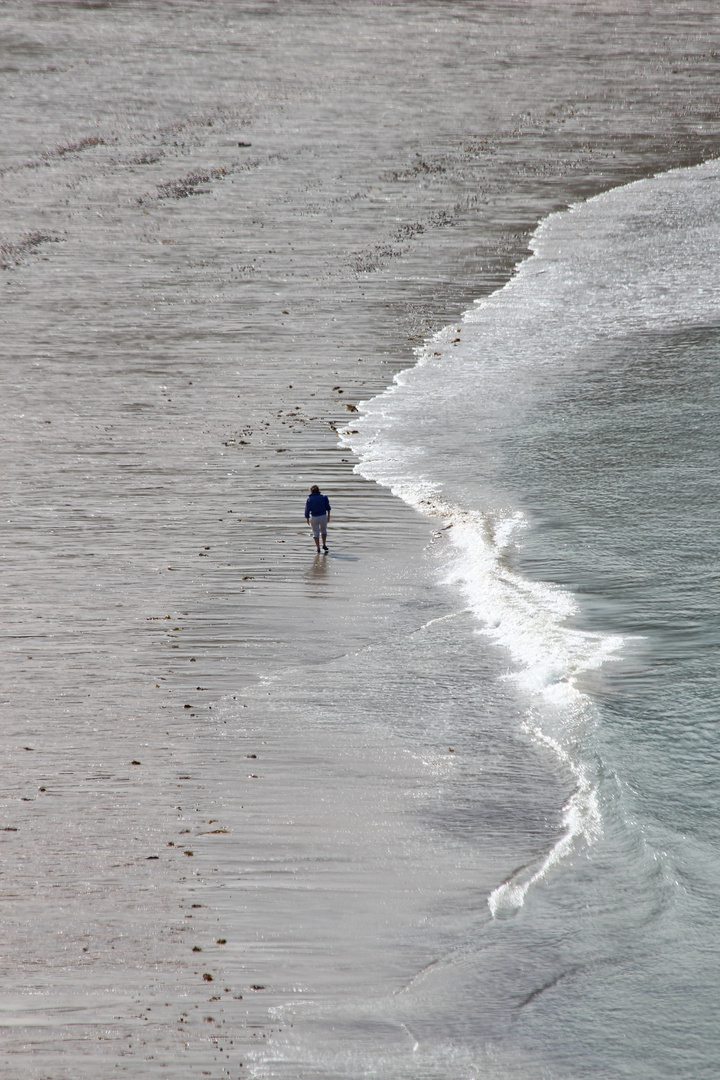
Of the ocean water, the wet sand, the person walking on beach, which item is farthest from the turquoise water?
the person walking on beach

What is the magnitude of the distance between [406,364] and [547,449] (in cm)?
603

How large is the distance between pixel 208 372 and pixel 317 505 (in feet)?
34.3

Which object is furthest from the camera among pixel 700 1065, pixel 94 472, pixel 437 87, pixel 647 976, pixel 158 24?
pixel 158 24

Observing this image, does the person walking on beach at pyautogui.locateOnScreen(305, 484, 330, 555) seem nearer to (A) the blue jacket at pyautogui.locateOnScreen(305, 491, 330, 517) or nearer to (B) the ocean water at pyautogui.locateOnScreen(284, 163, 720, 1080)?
(A) the blue jacket at pyautogui.locateOnScreen(305, 491, 330, 517)

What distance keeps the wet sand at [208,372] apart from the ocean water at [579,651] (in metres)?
1.02

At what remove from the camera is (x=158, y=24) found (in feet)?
203

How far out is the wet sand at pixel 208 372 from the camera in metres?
11.5

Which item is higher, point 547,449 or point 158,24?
point 158,24

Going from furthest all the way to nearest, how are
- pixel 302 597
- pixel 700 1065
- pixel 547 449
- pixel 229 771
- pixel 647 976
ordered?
1. pixel 547 449
2. pixel 302 597
3. pixel 229 771
4. pixel 647 976
5. pixel 700 1065

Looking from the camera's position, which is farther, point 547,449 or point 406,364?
point 406,364

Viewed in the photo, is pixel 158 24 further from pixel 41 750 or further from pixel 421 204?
pixel 41 750

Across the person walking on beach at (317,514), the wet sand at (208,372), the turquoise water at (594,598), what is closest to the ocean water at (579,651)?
the turquoise water at (594,598)

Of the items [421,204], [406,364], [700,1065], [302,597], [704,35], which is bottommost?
[700,1065]

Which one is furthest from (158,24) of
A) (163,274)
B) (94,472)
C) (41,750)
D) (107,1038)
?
(107,1038)
